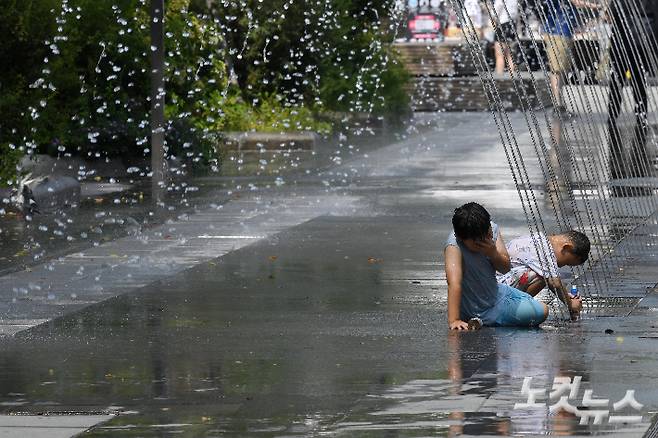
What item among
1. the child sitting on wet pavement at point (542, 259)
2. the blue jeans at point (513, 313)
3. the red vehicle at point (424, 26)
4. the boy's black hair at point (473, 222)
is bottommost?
the blue jeans at point (513, 313)

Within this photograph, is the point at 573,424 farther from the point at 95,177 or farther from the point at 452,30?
the point at 452,30

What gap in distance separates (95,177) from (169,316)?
38.8 feet

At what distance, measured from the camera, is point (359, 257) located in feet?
50.2

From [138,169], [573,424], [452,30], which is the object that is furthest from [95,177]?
[452,30]

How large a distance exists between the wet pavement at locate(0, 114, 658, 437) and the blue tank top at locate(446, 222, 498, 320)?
0.99 feet

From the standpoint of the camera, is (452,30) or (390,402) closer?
(390,402)

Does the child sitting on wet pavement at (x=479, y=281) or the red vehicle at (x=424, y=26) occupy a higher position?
the red vehicle at (x=424, y=26)

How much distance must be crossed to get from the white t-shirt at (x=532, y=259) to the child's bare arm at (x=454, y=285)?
69 cm

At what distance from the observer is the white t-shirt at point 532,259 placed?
1191 cm

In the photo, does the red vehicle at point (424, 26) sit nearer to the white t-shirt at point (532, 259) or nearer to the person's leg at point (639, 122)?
the person's leg at point (639, 122)

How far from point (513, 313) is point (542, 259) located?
81 centimetres

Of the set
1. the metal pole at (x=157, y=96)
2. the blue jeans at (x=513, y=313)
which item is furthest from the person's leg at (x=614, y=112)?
the blue jeans at (x=513, y=313)

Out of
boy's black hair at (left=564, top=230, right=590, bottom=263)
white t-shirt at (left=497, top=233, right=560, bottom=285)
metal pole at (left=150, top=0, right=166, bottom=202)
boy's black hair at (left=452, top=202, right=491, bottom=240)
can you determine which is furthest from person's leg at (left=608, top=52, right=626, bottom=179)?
boy's black hair at (left=452, top=202, right=491, bottom=240)

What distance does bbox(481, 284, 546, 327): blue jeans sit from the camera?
11.3 meters
